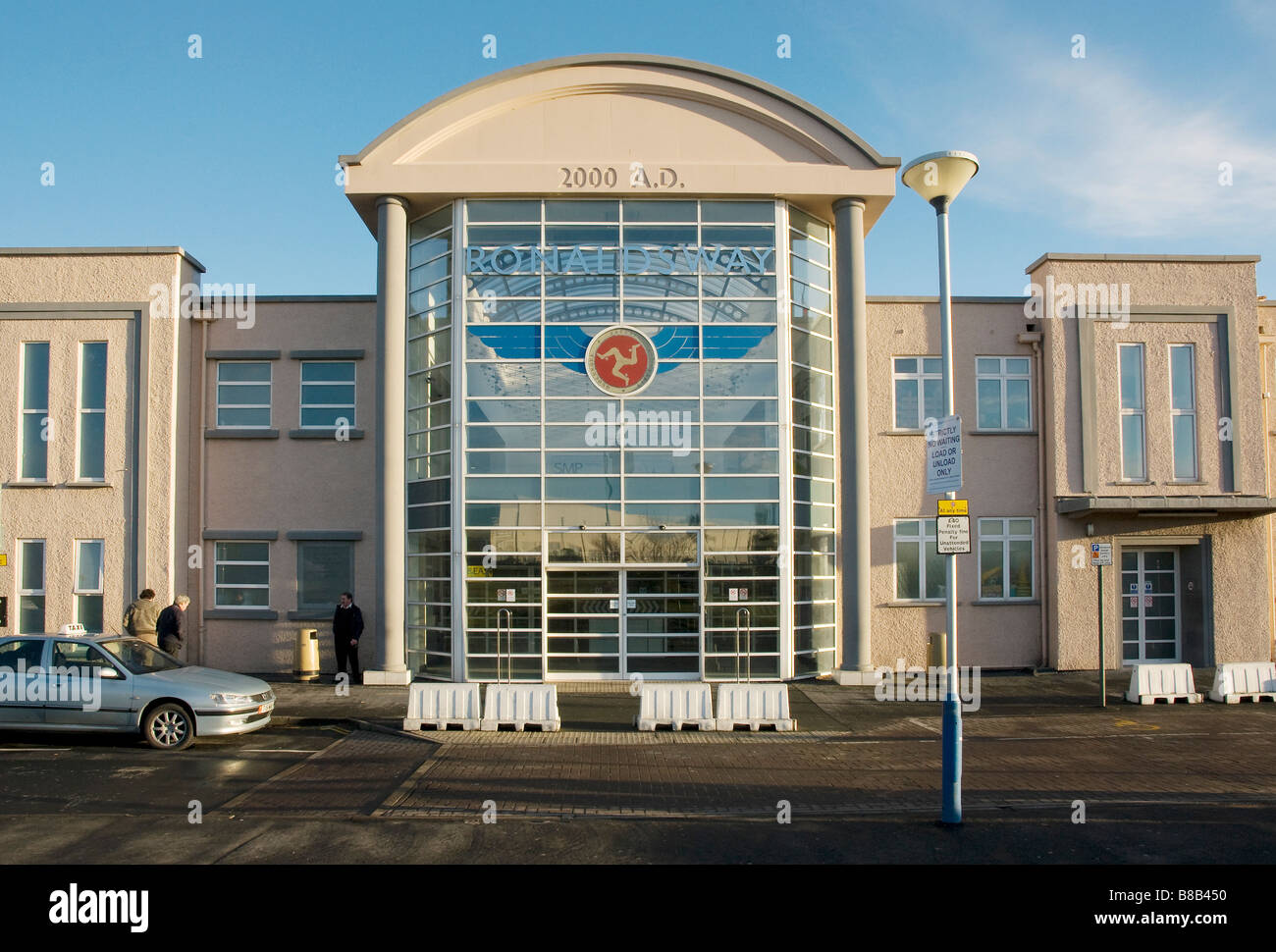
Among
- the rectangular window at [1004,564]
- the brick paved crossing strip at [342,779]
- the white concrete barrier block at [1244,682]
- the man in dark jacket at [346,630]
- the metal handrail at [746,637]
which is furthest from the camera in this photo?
the rectangular window at [1004,564]

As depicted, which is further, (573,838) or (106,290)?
(106,290)

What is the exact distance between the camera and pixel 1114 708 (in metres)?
14.5

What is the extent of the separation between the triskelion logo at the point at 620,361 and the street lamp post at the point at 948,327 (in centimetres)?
810

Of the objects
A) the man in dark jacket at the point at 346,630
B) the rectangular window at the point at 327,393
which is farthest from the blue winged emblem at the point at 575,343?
the man in dark jacket at the point at 346,630

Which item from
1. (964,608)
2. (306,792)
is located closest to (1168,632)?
(964,608)

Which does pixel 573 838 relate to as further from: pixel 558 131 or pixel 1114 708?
pixel 558 131

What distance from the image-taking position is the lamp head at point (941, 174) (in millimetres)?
8367

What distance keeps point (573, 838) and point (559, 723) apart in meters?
5.12

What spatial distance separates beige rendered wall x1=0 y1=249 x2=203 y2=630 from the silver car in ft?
19.5

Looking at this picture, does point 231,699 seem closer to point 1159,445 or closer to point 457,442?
point 457,442

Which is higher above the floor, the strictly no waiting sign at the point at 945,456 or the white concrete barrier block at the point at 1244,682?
the strictly no waiting sign at the point at 945,456

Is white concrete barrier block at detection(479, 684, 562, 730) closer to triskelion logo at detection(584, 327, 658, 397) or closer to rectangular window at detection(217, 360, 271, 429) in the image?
triskelion logo at detection(584, 327, 658, 397)

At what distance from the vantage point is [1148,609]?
1848 centimetres

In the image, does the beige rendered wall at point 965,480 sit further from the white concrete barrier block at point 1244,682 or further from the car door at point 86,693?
the car door at point 86,693
